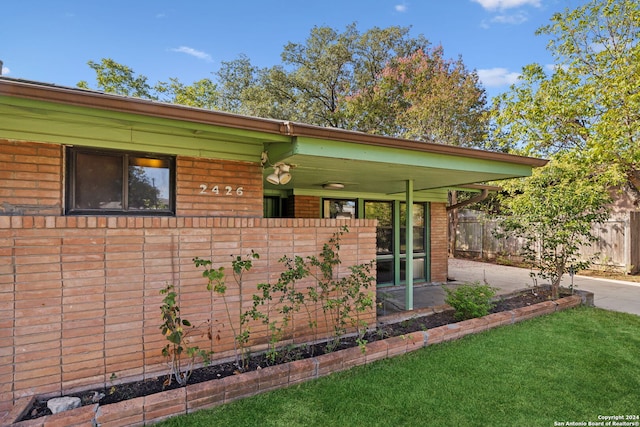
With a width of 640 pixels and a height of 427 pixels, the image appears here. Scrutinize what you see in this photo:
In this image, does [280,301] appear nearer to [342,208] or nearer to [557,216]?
[342,208]

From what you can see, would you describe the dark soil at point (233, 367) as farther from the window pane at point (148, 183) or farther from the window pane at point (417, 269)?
the window pane at point (417, 269)

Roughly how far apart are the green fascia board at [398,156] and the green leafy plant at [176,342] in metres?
1.92

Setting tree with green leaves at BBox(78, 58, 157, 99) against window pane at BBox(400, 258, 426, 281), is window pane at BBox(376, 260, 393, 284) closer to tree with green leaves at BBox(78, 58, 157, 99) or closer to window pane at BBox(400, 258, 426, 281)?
window pane at BBox(400, 258, 426, 281)

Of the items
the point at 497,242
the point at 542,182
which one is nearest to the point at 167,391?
the point at 542,182

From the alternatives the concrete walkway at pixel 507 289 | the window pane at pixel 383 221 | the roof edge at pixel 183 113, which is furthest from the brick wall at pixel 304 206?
the roof edge at pixel 183 113

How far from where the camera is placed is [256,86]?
17.2 m

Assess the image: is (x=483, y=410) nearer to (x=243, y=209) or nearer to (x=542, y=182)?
(x=243, y=209)

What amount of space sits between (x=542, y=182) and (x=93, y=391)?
774 centimetres

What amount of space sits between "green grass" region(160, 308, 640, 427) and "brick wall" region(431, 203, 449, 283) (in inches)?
165

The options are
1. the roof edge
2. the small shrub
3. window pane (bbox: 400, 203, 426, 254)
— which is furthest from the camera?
window pane (bbox: 400, 203, 426, 254)

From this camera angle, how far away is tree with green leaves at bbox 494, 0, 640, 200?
766cm

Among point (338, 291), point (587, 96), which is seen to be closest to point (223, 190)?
point (338, 291)

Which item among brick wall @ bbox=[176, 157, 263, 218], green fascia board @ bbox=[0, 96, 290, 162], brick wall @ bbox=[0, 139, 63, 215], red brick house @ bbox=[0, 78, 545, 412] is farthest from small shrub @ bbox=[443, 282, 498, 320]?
brick wall @ bbox=[0, 139, 63, 215]

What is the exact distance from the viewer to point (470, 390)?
3115 millimetres
